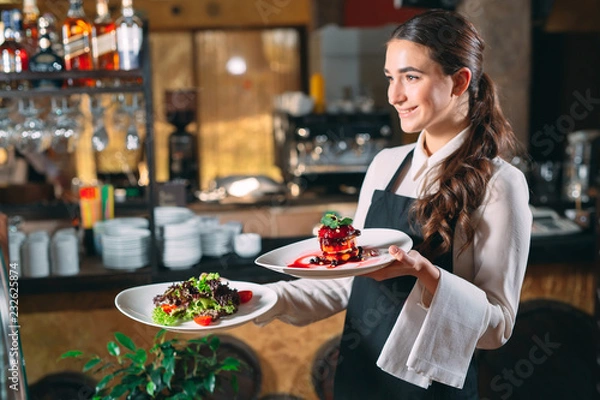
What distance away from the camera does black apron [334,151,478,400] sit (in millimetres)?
1754

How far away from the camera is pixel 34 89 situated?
2.67 meters

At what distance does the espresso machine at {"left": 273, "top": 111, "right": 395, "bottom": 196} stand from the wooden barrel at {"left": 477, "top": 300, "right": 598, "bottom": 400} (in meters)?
2.30

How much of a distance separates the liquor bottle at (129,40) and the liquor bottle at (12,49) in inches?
14.1

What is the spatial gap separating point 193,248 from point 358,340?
1.15 m

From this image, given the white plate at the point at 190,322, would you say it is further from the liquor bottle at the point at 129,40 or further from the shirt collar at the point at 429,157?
the liquor bottle at the point at 129,40

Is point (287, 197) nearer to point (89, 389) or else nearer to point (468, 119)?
point (89, 389)

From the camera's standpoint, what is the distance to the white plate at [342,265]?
1436 mm

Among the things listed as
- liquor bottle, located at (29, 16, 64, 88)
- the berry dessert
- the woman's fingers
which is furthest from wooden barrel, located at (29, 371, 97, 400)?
the woman's fingers

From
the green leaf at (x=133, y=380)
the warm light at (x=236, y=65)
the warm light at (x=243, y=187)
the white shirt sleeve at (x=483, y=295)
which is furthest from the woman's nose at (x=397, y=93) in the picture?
the warm light at (x=236, y=65)

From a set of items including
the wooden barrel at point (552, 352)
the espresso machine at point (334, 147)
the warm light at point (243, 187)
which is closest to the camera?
the wooden barrel at point (552, 352)

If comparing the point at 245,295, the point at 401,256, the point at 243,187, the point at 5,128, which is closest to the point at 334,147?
the point at 243,187

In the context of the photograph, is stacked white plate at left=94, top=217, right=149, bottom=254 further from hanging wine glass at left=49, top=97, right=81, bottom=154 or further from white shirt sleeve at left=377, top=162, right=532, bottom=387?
white shirt sleeve at left=377, top=162, right=532, bottom=387

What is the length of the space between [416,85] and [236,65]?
6403 mm

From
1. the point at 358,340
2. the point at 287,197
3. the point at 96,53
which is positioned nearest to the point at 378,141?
the point at 287,197
